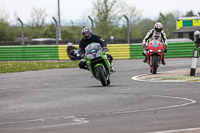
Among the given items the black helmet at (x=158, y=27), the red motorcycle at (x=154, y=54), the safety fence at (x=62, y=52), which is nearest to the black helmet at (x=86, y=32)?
the red motorcycle at (x=154, y=54)

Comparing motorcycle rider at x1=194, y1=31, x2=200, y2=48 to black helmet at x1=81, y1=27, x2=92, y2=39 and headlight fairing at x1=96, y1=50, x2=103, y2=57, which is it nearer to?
black helmet at x1=81, y1=27, x2=92, y2=39

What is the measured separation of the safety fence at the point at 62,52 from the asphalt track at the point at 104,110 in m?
16.7

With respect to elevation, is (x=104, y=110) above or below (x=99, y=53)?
below

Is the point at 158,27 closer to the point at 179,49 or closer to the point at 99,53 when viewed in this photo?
the point at 99,53

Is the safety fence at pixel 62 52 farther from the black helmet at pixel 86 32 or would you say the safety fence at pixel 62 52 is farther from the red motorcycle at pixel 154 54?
the black helmet at pixel 86 32

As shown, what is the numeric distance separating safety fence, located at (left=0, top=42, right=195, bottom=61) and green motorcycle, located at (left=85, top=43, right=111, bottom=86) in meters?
16.0

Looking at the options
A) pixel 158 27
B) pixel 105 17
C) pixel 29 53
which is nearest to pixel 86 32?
pixel 158 27

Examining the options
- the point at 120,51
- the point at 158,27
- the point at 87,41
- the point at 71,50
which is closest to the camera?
the point at 87,41

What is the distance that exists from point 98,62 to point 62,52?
57.7 ft

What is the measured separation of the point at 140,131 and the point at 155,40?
10.00 m

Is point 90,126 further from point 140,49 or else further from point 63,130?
point 140,49

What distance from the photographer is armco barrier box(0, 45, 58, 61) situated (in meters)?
30.0

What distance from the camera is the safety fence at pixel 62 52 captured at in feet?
91.7

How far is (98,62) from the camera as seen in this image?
12203mm
